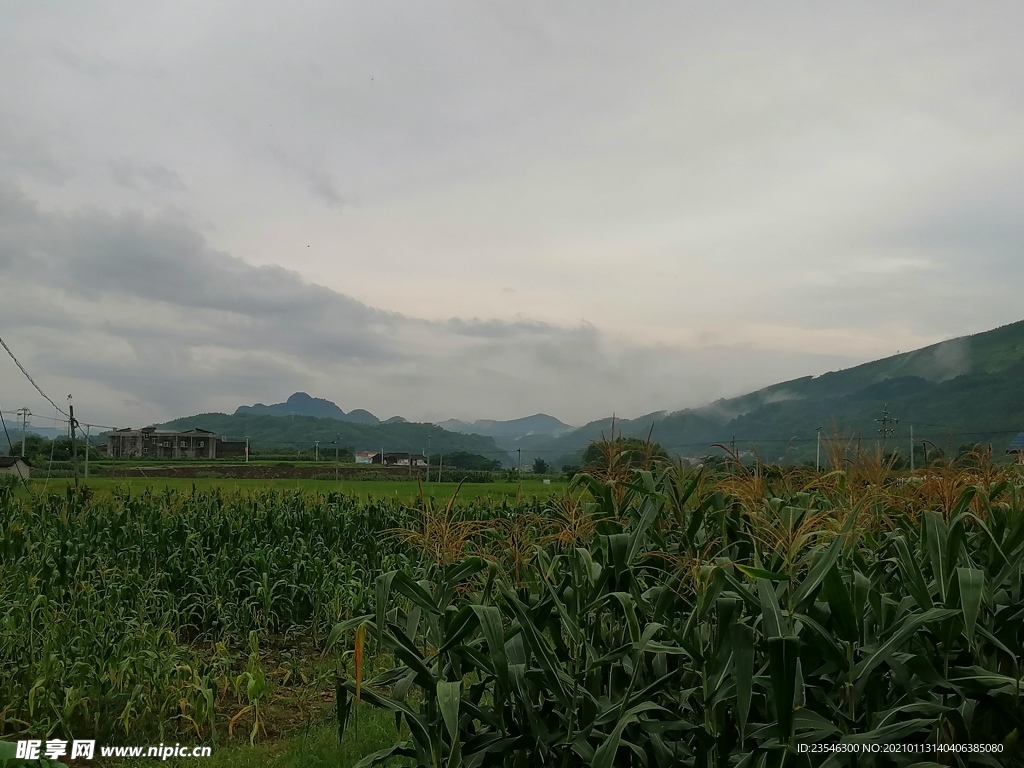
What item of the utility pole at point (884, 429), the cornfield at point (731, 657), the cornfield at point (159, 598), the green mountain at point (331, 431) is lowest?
the cornfield at point (159, 598)

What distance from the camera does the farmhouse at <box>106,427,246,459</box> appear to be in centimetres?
5609

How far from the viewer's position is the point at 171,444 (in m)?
58.6

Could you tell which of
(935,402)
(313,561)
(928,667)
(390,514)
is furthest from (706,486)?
(935,402)

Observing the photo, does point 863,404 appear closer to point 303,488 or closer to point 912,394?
point 912,394

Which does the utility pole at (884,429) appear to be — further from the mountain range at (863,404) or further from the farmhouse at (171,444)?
the farmhouse at (171,444)

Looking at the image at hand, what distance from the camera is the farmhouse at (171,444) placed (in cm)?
5609

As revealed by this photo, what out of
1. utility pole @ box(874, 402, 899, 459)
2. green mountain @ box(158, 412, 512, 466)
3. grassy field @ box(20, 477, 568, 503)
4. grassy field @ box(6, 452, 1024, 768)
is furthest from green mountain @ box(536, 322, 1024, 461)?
grassy field @ box(6, 452, 1024, 768)

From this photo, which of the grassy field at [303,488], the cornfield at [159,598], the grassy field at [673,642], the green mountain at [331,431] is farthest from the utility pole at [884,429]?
the green mountain at [331,431]

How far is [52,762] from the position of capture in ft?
11.0

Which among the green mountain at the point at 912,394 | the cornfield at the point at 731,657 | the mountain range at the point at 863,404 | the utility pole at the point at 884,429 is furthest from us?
the mountain range at the point at 863,404

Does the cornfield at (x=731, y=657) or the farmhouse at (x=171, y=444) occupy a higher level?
the farmhouse at (x=171, y=444)

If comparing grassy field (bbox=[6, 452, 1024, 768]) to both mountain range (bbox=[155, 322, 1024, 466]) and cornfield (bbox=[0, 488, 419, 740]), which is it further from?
mountain range (bbox=[155, 322, 1024, 466])

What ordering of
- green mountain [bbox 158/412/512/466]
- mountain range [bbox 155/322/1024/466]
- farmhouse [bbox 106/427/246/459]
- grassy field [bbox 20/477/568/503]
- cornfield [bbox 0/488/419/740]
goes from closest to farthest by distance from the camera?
cornfield [bbox 0/488/419/740], grassy field [bbox 20/477/568/503], farmhouse [bbox 106/427/246/459], mountain range [bbox 155/322/1024/466], green mountain [bbox 158/412/512/466]

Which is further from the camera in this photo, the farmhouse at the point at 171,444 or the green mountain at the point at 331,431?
the green mountain at the point at 331,431
